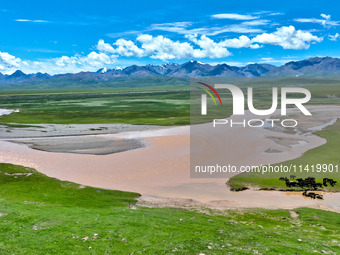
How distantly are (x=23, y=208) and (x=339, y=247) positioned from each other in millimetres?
26159

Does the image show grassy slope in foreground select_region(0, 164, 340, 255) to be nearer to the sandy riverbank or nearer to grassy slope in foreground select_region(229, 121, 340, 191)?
the sandy riverbank

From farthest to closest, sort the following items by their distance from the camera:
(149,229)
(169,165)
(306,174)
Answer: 1. (169,165)
2. (306,174)
3. (149,229)

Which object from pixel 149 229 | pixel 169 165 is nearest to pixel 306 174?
pixel 169 165

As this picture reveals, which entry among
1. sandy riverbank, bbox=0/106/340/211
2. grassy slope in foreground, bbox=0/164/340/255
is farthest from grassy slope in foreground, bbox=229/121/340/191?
grassy slope in foreground, bbox=0/164/340/255

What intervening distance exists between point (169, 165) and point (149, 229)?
28.6m

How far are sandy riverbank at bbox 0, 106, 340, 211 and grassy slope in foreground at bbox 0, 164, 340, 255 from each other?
4.90 meters

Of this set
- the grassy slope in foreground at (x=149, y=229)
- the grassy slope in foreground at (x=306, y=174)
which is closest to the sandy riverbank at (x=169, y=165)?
the grassy slope in foreground at (x=306, y=174)

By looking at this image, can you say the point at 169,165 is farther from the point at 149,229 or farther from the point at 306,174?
the point at 149,229

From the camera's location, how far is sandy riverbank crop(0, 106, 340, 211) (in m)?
35.5

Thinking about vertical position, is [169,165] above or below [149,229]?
below

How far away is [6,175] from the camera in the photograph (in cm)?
4328

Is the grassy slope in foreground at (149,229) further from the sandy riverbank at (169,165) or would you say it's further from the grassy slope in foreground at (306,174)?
the grassy slope in foreground at (306,174)

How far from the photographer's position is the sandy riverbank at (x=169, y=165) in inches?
1398

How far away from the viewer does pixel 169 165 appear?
51.2 m
